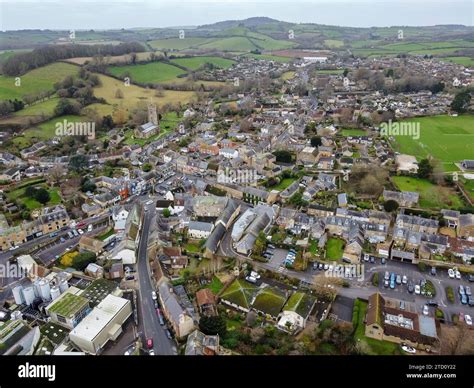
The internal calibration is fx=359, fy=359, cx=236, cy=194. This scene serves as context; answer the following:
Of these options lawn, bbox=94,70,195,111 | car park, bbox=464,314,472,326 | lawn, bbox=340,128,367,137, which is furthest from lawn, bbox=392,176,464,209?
lawn, bbox=94,70,195,111

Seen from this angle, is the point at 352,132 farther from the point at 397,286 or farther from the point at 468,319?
the point at 468,319

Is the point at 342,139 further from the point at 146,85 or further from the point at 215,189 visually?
the point at 146,85

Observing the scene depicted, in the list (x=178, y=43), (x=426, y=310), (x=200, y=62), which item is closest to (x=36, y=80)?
(x=200, y=62)

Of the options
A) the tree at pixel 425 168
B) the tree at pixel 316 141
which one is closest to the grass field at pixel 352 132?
the tree at pixel 316 141

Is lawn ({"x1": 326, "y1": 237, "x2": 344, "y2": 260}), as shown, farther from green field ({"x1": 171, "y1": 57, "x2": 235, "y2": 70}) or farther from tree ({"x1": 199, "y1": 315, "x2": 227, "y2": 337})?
green field ({"x1": 171, "y1": 57, "x2": 235, "y2": 70})

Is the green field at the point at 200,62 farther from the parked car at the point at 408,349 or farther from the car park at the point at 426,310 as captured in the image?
the parked car at the point at 408,349

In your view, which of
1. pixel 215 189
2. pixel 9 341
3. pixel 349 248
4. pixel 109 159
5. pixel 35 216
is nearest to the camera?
pixel 9 341
